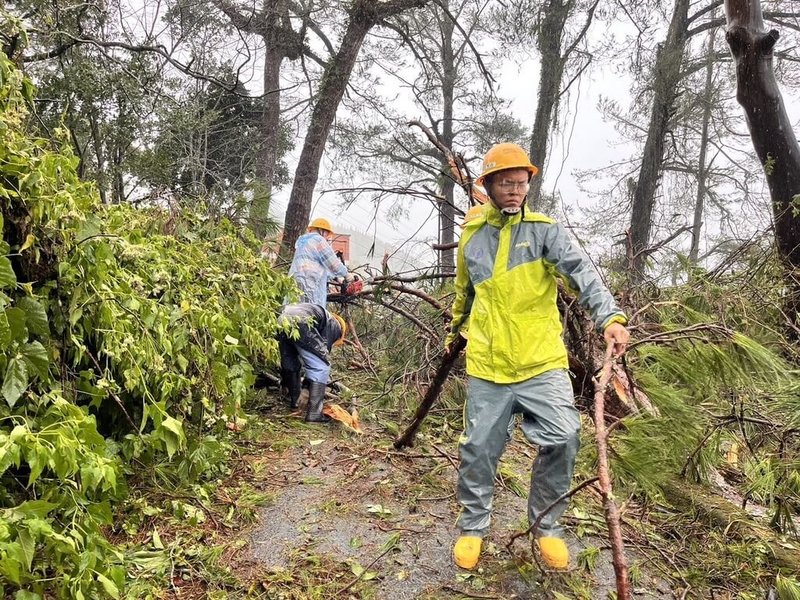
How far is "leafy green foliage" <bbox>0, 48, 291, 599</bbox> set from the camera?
1441 mm

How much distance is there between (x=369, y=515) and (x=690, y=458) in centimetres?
165

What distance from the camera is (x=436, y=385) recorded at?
2.75m

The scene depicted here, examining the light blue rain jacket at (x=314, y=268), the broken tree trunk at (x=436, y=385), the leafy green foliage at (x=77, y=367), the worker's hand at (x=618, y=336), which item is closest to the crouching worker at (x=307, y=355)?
the light blue rain jacket at (x=314, y=268)

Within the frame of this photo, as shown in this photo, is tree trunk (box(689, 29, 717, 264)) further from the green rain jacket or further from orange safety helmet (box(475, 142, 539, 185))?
the green rain jacket

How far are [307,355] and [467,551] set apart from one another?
2167 millimetres

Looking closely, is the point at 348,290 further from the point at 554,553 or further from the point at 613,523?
the point at 613,523

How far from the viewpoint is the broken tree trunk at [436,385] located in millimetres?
2631

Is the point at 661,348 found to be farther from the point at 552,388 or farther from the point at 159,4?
the point at 159,4

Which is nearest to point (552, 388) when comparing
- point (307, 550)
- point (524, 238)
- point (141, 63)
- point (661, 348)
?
point (524, 238)

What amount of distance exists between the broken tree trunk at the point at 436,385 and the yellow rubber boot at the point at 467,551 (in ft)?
2.68

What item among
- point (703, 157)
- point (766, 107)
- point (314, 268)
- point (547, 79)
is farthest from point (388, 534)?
point (703, 157)

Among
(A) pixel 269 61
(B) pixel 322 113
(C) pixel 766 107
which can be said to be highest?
(A) pixel 269 61

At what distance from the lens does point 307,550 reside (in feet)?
7.25

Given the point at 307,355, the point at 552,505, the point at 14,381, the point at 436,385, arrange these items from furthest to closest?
the point at 307,355 → the point at 436,385 → the point at 552,505 → the point at 14,381
